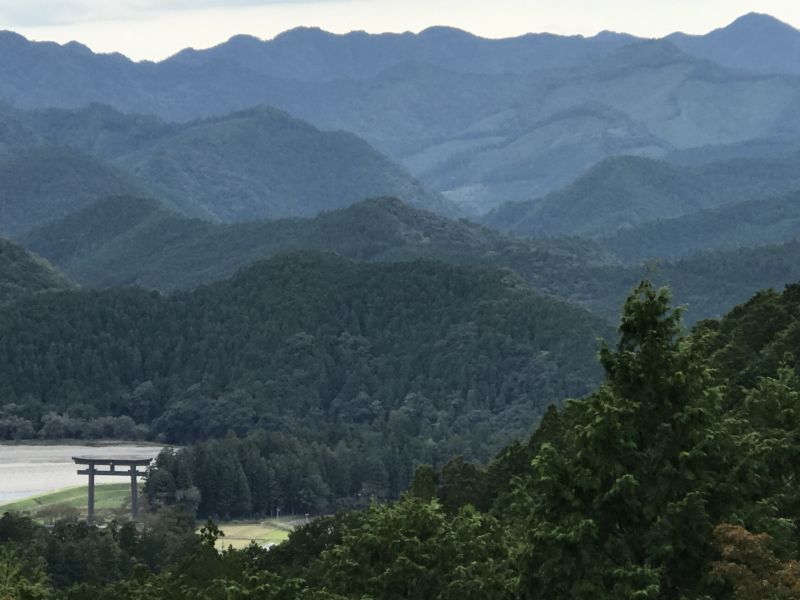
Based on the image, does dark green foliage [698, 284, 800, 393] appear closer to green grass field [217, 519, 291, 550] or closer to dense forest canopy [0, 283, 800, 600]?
dense forest canopy [0, 283, 800, 600]

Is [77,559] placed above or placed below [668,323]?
below

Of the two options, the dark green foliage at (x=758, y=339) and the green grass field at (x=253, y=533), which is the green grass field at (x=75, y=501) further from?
the dark green foliage at (x=758, y=339)

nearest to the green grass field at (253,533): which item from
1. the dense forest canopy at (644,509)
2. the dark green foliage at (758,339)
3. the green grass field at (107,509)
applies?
the green grass field at (107,509)

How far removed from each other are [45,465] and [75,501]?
25149 mm

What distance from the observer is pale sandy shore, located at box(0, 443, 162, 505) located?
162 m

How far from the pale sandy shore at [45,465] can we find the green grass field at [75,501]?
1875 mm

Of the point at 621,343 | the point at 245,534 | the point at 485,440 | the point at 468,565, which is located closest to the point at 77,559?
the point at 245,534

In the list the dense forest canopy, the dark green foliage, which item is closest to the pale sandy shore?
the dark green foliage

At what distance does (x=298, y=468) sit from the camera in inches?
6132

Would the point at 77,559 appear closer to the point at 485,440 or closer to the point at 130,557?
the point at 130,557

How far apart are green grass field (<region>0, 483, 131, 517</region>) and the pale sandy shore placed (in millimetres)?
1875

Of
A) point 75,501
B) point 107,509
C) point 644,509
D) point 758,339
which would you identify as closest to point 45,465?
point 75,501

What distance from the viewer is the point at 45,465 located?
179 metres

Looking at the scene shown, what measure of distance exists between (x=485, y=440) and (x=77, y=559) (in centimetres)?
8912
